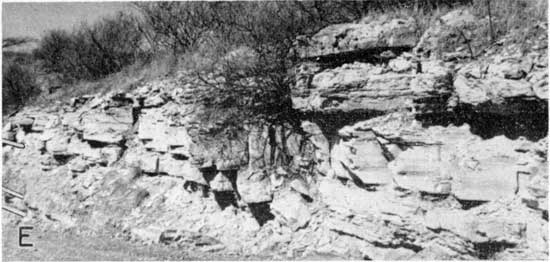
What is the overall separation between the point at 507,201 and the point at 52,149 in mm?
10411

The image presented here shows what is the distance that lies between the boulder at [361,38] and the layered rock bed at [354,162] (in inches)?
0.8

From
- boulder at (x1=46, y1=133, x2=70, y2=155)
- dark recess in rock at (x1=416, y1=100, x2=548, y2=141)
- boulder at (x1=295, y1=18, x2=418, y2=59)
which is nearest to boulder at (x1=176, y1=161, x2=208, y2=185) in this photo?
→ boulder at (x1=295, y1=18, x2=418, y2=59)

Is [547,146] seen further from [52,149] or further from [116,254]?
[52,149]

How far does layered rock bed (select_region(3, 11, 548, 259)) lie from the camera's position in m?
5.97

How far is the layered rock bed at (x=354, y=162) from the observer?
5.97 m

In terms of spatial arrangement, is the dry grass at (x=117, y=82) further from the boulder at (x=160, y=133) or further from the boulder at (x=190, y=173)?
the boulder at (x=190, y=173)

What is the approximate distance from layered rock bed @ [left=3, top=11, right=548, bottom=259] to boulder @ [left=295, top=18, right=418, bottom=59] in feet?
0.07

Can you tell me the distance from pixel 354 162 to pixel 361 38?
1771 mm

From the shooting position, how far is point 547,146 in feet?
18.5

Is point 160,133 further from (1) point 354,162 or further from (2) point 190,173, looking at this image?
(1) point 354,162

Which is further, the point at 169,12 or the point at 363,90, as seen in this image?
the point at 169,12

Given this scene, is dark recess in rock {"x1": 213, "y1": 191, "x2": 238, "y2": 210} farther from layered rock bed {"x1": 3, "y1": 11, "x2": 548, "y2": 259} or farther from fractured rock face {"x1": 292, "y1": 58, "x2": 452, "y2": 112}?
fractured rock face {"x1": 292, "y1": 58, "x2": 452, "y2": 112}

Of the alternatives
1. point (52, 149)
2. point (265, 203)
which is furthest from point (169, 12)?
point (265, 203)

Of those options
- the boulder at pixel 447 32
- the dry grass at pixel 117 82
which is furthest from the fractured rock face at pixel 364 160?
→ the dry grass at pixel 117 82
